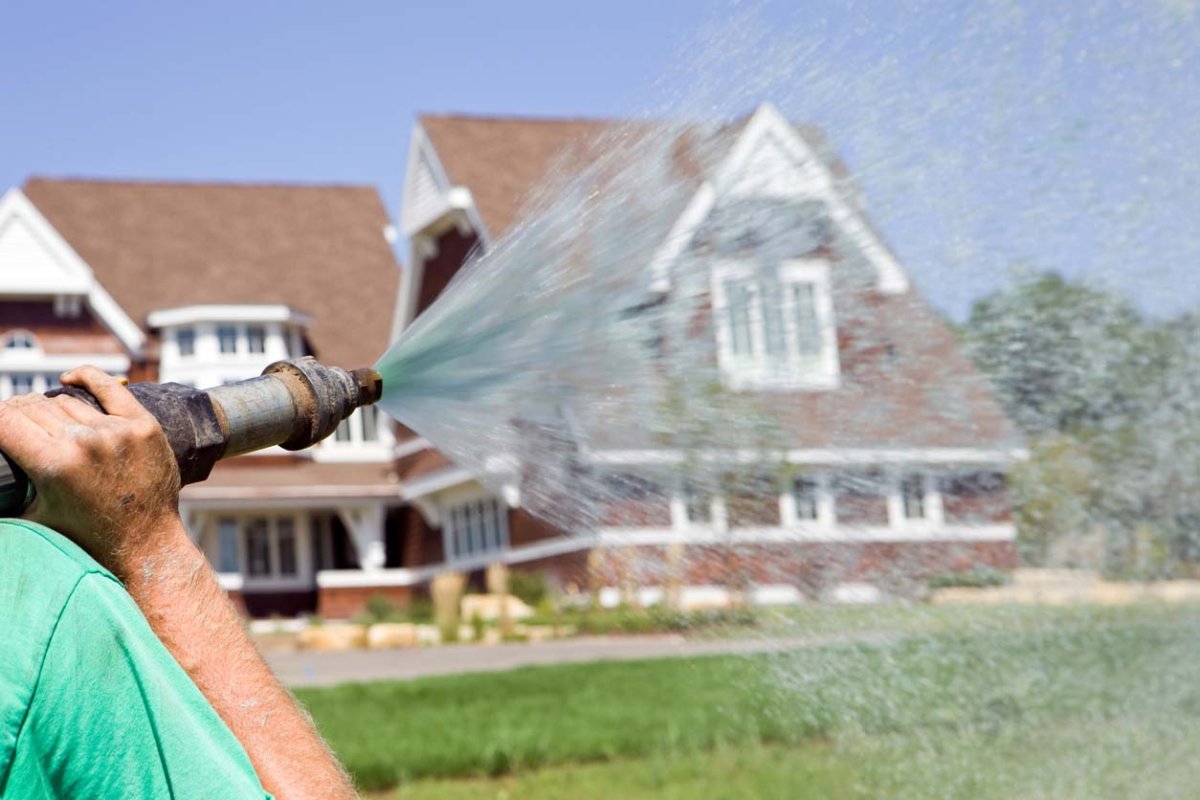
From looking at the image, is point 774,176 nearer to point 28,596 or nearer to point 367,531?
point 28,596

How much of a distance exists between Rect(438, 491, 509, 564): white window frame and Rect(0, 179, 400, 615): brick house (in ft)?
4.94

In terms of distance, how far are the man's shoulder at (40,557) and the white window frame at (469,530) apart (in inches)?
1137

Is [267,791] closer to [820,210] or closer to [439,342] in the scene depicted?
[439,342]

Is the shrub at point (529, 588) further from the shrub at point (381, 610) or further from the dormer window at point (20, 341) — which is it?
the dormer window at point (20, 341)

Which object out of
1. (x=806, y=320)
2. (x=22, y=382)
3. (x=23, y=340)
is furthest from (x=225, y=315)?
(x=806, y=320)

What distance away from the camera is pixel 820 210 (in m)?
3.32

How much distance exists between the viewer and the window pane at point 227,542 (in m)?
34.6

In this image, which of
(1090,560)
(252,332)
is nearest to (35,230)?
(252,332)

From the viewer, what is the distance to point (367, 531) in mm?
34000

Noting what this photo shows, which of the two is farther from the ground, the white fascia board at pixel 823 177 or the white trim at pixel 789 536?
the white fascia board at pixel 823 177

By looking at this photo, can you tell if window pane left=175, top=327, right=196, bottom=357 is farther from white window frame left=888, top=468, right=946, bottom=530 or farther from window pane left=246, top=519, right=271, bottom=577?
white window frame left=888, top=468, right=946, bottom=530

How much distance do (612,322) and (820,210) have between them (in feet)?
2.22

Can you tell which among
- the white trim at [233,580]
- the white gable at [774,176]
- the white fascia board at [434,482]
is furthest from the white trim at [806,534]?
the white trim at [233,580]

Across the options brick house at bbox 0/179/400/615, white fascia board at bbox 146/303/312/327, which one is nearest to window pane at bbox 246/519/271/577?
brick house at bbox 0/179/400/615
